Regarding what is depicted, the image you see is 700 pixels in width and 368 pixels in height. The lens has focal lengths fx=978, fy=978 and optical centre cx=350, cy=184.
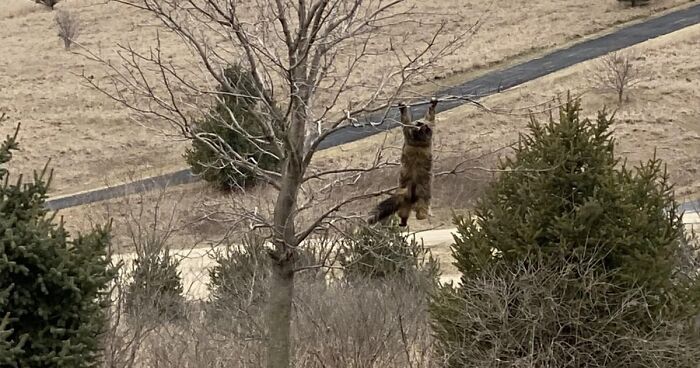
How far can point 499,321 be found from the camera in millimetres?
7465

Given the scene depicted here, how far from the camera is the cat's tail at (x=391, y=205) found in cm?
520

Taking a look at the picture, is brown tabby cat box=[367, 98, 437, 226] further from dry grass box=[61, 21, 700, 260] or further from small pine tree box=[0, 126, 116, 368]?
dry grass box=[61, 21, 700, 260]

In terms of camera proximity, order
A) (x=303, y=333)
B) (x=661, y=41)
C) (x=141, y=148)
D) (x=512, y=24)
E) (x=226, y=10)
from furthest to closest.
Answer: (x=512, y=24)
(x=661, y=41)
(x=141, y=148)
(x=303, y=333)
(x=226, y=10)

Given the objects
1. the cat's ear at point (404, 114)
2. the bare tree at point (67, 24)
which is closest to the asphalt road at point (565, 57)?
the bare tree at point (67, 24)

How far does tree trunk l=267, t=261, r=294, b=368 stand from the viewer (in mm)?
6059

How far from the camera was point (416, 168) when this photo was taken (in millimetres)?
5109

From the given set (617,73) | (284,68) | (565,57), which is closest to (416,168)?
(284,68)

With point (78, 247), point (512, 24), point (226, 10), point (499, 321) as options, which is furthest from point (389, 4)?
point (512, 24)

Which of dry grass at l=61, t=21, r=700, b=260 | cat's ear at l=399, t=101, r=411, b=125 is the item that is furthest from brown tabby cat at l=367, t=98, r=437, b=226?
dry grass at l=61, t=21, r=700, b=260

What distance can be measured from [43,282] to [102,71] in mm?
35787

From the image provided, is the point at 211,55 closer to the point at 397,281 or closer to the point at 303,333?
the point at 303,333

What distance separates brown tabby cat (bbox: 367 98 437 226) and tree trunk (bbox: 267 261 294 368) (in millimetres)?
1057

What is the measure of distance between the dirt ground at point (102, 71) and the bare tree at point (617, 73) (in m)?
1.40

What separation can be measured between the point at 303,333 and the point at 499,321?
99.2 inches
